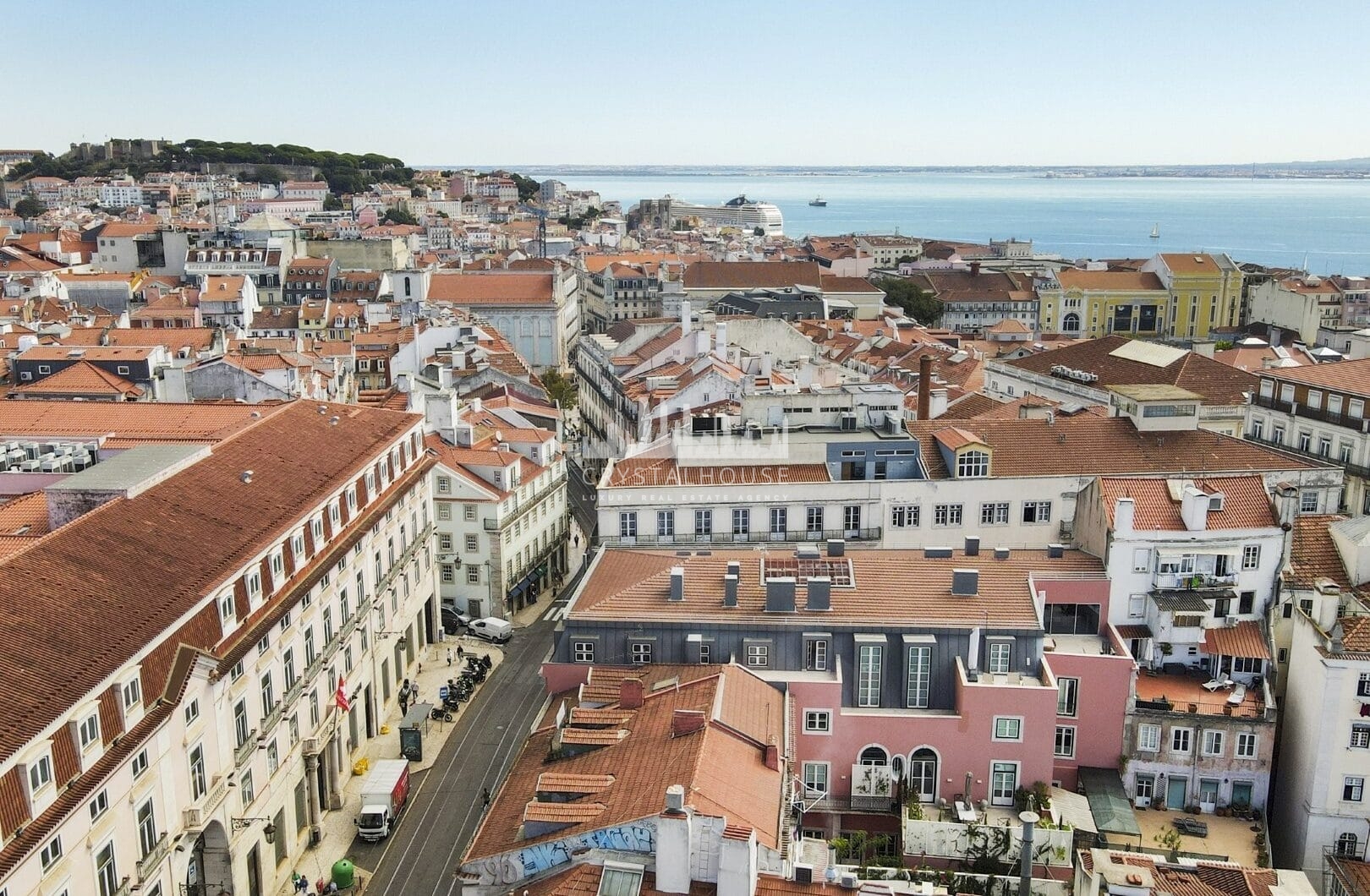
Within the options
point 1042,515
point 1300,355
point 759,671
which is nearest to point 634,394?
point 1042,515

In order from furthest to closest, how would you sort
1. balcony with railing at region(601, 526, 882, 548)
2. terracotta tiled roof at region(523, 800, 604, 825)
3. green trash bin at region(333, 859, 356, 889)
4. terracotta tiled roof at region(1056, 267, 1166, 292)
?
terracotta tiled roof at region(1056, 267, 1166, 292) < balcony with railing at region(601, 526, 882, 548) < green trash bin at region(333, 859, 356, 889) < terracotta tiled roof at region(523, 800, 604, 825)

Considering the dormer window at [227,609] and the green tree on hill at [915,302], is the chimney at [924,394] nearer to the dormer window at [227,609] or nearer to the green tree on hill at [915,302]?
the dormer window at [227,609]

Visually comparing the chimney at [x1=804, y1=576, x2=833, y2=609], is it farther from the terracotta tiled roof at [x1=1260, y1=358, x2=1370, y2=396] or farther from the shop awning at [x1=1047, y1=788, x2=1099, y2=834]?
the terracotta tiled roof at [x1=1260, y1=358, x2=1370, y2=396]

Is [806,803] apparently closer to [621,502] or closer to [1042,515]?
[621,502]

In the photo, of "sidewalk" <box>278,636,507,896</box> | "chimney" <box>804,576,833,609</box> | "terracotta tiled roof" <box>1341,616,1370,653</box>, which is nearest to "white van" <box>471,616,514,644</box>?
"sidewalk" <box>278,636,507,896</box>

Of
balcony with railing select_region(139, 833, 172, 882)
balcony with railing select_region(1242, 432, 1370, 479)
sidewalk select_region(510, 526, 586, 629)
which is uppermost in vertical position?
balcony with railing select_region(1242, 432, 1370, 479)

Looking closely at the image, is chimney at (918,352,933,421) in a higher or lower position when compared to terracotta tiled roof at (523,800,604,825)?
higher

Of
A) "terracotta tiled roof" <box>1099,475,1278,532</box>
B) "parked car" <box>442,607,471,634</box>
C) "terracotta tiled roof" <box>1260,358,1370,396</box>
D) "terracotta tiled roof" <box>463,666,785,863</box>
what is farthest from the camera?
"terracotta tiled roof" <box>1260,358,1370,396</box>
